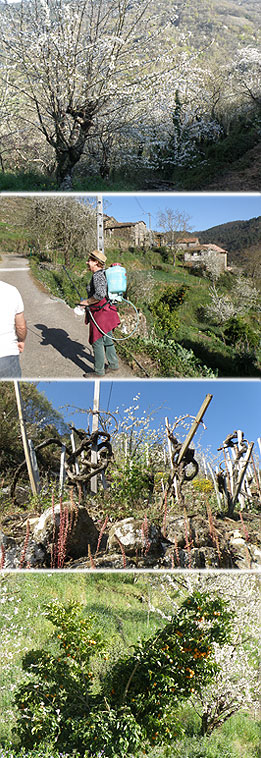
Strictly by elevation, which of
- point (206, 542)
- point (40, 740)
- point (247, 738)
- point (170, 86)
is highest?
point (170, 86)

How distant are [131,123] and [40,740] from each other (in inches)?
474

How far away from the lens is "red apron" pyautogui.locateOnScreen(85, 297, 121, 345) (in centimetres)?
316

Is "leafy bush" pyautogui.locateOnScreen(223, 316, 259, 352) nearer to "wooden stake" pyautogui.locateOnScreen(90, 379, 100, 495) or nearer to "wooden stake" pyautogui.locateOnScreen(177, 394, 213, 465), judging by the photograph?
"wooden stake" pyautogui.locateOnScreen(177, 394, 213, 465)

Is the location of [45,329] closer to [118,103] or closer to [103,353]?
[103,353]

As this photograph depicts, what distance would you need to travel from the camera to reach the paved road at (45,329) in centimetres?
317

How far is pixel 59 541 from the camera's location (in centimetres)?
345

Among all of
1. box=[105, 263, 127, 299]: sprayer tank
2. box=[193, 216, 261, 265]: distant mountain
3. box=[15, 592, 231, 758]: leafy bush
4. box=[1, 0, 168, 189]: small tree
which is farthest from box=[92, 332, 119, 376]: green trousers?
box=[1, 0, 168, 189]: small tree

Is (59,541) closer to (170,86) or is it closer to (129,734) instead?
(129,734)

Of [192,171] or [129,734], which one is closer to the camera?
[129,734]

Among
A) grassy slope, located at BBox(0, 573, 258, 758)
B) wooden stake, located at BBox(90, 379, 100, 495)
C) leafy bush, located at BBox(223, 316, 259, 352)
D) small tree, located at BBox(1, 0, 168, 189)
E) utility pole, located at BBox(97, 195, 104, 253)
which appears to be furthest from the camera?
small tree, located at BBox(1, 0, 168, 189)

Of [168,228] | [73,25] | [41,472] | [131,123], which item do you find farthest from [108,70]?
[41,472]

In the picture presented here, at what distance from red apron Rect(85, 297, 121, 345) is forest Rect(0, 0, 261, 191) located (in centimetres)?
790

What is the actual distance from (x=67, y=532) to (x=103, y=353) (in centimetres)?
114

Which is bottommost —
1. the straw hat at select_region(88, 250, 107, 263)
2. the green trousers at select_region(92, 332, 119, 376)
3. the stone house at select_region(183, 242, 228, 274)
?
the green trousers at select_region(92, 332, 119, 376)
